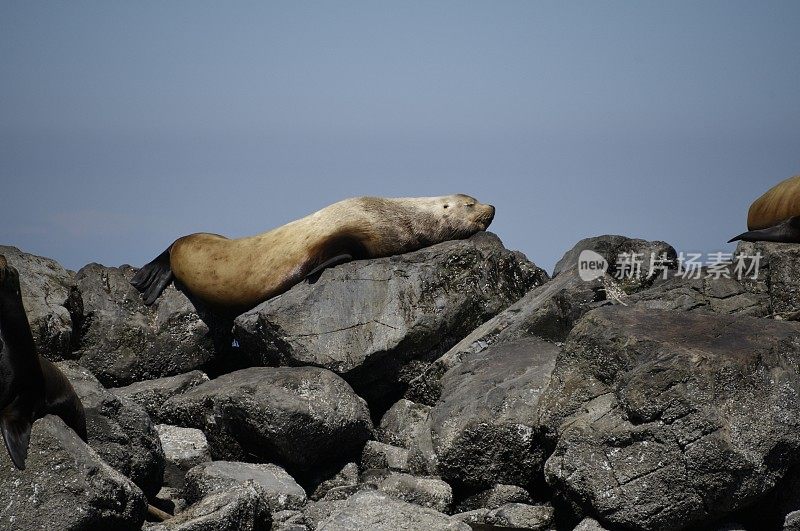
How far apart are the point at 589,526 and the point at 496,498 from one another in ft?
3.04

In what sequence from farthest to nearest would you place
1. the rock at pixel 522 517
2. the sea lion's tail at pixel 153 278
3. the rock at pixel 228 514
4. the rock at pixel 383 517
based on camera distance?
the sea lion's tail at pixel 153 278 < the rock at pixel 522 517 < the rock at pixel 228 514 < the rock at pixel 383 517

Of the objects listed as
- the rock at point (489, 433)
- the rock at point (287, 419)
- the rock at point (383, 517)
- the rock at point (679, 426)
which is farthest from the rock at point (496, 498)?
the rock at point (287, 419)

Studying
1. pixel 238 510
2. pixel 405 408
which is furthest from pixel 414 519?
pixel 405 408

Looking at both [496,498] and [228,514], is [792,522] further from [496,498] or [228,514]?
[228,514]

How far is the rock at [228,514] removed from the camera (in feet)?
23.3

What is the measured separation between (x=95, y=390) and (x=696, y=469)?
420 cm

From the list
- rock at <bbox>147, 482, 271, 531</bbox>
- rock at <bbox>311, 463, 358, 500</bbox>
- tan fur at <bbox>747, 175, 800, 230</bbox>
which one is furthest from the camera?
tan fur at <bbox>747, 175, 800, 230</bbox>

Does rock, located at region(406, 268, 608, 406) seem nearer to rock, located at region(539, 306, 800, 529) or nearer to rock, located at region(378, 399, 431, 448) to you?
rock, located at region(378, 399, 431, 448)

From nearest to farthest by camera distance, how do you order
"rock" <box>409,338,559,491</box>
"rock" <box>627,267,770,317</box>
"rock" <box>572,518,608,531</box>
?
1. "rock" <box>572,518,608,531</box>
2. "rock" <box>409,338,559,491</box>
3. "rock" <box>627,267,770,317</box>

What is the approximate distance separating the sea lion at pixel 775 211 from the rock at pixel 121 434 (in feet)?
19.6

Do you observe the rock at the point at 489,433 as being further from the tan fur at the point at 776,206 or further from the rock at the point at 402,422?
the tan fur at the point at 776,206

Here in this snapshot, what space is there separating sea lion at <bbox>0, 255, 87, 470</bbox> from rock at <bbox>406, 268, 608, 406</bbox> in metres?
3.57

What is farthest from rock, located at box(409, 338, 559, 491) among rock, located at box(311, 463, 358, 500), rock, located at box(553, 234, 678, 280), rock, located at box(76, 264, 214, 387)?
rock, located at box(76, 264, 214, 387)

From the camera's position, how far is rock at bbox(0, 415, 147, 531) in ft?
Result: 22.3
